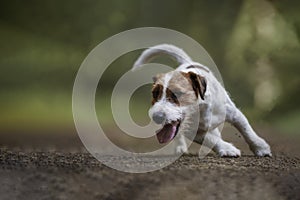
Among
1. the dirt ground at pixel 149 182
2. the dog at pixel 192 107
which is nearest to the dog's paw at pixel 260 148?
the dog at pixel 192 107

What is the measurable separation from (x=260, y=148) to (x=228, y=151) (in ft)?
0.52

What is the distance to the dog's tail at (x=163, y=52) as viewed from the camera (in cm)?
249

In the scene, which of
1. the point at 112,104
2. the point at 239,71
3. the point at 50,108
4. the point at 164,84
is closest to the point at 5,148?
the point at 50,108

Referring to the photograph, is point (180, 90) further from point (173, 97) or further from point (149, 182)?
point (149, 182)

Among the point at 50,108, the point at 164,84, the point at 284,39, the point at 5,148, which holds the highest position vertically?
the point at 284,39

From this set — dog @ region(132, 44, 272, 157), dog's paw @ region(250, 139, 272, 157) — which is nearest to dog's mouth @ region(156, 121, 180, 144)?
dog @ region(132, 44, 272, 157)

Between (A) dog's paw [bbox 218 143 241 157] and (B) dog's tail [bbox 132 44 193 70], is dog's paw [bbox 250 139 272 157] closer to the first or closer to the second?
(A) dog's paw [bbox 218 143 241 157]

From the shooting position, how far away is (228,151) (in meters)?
2.28

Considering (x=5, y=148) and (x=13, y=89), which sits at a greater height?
(x=13, y=89)

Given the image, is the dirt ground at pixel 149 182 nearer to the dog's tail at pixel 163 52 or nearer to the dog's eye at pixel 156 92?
the dog's eye at pixel 156 92

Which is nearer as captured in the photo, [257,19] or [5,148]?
[5,148]

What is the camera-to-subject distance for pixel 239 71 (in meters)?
2.46

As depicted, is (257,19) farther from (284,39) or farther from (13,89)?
(13,89)

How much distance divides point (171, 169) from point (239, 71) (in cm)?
66
